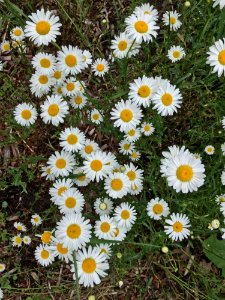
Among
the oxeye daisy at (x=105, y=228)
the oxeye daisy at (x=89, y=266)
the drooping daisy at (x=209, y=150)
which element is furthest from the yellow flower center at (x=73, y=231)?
the drooping daisy at (x=209, y=150)

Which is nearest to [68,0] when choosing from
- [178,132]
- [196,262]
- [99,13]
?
[99,13]

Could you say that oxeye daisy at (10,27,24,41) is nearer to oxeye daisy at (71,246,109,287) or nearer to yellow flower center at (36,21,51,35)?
yellow flower center at (36,21,51,35)

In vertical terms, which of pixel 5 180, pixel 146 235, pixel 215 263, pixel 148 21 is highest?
pixel 148 21

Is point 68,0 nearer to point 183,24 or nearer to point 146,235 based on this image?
point 183,24

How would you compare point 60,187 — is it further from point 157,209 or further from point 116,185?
point 157,209

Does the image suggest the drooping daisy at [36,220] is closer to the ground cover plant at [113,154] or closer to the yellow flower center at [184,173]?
the ground cover plant at [113,154]

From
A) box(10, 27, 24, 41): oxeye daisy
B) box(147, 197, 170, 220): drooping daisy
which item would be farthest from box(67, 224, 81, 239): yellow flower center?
box(10, 27, 24, 41): oxeye daisy
